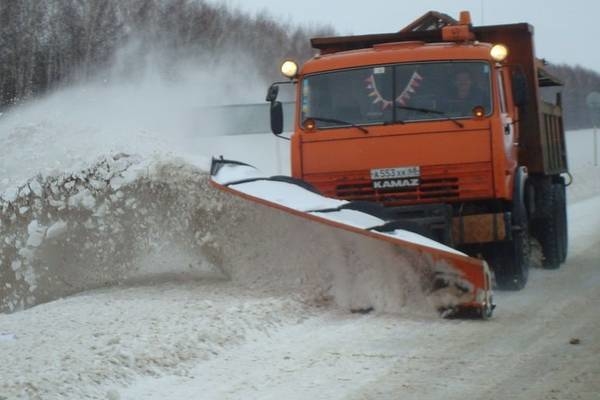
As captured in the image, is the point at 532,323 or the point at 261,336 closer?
the point at 261,336

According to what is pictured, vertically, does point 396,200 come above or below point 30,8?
below

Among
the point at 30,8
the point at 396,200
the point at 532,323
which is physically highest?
the point at 30,8

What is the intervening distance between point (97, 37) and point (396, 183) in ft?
69.7

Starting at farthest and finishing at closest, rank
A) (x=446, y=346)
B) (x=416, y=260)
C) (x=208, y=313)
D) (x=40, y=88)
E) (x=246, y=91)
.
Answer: (x=246, y=91) → (x=40, y=88) → (x=416, y=260) → (x=208, y=313) → (x=446, y=346)

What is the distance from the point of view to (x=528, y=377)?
20.1 ft

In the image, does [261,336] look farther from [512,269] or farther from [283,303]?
[512,269]

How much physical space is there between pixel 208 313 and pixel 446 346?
5.70ft

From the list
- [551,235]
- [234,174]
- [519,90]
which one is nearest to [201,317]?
[234,174]

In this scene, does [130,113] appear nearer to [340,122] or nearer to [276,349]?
[340,122]

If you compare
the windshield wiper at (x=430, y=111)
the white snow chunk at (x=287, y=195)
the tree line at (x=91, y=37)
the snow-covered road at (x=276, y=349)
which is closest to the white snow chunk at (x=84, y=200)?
the snow-covered road at (x=276, y=349)

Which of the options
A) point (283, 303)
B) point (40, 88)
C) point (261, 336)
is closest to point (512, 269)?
point (283, 303)

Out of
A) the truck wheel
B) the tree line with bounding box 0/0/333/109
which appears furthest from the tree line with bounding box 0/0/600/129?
the truck wheel

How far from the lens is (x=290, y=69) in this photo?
10141mm

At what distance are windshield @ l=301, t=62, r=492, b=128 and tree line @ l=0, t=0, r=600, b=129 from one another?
42.5 feet
